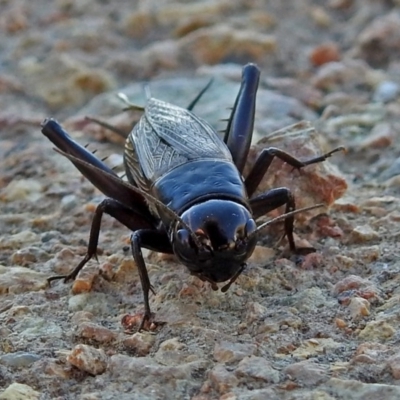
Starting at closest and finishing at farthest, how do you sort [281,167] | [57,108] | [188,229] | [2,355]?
[2,355] < [188,229] < [281,167] < [57,108]

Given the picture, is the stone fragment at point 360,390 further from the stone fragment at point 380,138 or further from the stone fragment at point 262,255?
the stone fragment at point 380,138

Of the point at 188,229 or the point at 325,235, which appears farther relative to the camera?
the point at 325,235

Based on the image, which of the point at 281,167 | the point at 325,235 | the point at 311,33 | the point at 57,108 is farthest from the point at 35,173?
the point at 311,33

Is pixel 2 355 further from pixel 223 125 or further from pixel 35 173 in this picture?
pixel 223 125

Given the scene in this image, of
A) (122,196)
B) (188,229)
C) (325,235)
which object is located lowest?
(325,235)

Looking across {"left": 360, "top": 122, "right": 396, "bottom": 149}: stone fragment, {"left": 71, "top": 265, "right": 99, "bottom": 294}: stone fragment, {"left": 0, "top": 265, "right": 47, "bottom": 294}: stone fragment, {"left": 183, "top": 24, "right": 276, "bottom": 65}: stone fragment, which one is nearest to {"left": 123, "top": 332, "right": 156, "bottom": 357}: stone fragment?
{"left": 71, "top": 265, "right": 99, "bottom": 294}: stone fragment

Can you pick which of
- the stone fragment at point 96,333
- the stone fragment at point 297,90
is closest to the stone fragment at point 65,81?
the stone fragment at point 297,90

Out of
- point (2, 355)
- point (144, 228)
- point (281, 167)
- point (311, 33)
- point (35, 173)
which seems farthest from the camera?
point (311, 33)

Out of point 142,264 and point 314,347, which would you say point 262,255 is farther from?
point 314,347
